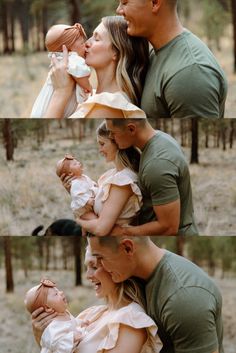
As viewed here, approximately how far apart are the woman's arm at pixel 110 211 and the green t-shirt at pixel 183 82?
166 mm

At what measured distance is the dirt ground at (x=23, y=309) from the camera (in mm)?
2740

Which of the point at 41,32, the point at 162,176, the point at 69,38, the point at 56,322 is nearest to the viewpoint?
the point at 162,176

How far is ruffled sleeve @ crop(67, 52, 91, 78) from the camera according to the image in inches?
108

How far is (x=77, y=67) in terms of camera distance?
8.97 feet

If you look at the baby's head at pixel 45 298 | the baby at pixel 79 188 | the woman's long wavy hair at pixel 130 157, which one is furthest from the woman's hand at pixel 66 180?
the baby's head at pixel 45 298

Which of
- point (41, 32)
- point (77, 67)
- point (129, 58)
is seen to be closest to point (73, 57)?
point (77, 67)

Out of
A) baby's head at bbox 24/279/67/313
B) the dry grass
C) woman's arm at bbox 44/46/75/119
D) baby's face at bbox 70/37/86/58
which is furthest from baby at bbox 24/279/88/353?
baby's face at bbox 70/37/86/58

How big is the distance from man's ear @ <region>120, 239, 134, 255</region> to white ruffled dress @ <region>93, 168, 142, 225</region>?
0.04 m

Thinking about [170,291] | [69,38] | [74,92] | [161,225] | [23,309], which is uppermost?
[69,38]

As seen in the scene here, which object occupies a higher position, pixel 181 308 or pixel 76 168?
pixel 76 168

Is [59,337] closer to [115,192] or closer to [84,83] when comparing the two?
[115,192]

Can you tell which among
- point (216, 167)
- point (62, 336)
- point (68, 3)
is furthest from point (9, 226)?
point (68, 3)

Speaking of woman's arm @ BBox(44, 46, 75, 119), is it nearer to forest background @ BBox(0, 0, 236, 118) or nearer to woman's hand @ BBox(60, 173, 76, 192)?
woman's hand @ BBox(60, 173, 76, 192)

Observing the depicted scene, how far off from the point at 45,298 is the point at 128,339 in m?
0.21
